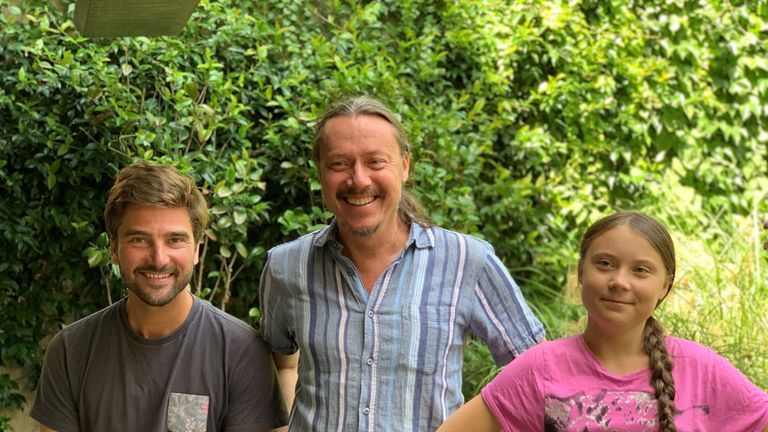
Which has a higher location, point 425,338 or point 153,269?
point 153,269

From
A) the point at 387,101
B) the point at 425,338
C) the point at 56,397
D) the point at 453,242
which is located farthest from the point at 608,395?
the point at 387,101

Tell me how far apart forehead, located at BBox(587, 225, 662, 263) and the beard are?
1.09 m

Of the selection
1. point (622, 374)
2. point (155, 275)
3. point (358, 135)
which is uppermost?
point (358, 135)

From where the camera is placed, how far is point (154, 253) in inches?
101

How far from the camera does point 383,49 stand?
488cm

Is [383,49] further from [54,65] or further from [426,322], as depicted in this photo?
[426,322]

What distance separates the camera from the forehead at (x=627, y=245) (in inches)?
78.4

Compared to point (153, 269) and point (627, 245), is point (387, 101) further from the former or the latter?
point (627, 245)

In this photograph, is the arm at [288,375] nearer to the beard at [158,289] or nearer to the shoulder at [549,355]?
the beard at [158,289]

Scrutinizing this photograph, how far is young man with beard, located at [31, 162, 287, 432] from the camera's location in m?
2.59

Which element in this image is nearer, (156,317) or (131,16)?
(156,317)

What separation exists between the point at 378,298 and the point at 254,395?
48 cm

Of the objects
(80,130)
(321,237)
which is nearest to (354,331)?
(321,237)

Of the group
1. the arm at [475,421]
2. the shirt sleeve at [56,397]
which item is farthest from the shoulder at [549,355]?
the shirt sleeve at [56,397]
